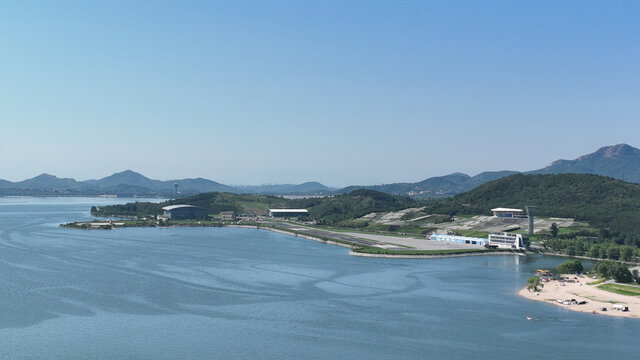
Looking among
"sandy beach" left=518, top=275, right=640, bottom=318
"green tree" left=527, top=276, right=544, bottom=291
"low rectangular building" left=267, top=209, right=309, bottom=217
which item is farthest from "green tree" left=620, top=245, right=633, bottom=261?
"low rectangular building" left=267, top=209, right=309, bottom=217

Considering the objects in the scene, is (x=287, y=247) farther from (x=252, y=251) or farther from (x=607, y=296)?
(x=607, y=296)

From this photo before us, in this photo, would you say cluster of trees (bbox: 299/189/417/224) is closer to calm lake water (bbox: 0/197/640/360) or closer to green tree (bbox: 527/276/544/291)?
calm lake water (bbox: 0/197/640/360)

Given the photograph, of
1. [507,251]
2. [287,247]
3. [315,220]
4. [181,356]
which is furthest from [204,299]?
[315,220]

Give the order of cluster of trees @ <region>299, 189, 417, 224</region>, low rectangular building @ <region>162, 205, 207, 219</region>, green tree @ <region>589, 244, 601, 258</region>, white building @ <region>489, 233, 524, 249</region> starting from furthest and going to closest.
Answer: low rectangular building @ <region>162, 205, 207, 219</region>, cluster of trees @ <region>299, 189, 417, 224</region>, white building @ <region>489, 233, 524, 249</region>, green tree @ <region>589, 244, 601, 258</region>

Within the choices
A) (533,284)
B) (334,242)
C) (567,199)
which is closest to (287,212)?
(334,242)

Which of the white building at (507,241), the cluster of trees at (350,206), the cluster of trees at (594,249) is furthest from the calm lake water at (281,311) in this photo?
the cluster of trees at (350,206)
